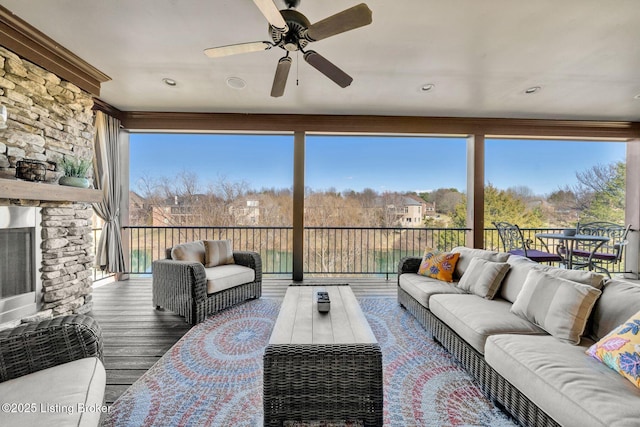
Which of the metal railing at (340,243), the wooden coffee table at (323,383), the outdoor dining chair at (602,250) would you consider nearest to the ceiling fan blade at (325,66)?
→ the wooden coffee table at (323,383)

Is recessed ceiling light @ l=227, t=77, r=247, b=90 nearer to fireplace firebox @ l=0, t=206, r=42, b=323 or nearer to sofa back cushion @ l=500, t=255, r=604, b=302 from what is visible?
fireplace firebox @ l=0, t=206, r=42, b=323

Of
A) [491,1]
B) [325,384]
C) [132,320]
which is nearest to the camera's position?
[325,384]

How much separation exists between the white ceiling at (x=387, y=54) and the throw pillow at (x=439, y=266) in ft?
7.01

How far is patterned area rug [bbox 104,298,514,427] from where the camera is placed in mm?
1557

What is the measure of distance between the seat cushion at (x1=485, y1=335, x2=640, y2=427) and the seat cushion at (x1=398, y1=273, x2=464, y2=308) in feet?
2.98

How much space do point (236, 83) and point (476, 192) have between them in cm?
416

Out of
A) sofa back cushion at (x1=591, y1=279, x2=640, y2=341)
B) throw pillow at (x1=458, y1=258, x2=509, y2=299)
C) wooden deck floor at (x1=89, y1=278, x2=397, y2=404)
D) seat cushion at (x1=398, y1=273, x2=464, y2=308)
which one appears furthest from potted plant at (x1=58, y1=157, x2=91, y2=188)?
sofa back cushion at (x1=591, y1=279, x2=640, y2=341)

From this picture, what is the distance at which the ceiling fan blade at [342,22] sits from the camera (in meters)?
1.63

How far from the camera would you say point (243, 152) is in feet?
19.2

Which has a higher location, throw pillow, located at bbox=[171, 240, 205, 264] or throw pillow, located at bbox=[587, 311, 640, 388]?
throw pillow, located at bbox=[171, 240, 205, 264]

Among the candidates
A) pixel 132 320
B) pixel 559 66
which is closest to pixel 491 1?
pixel 559 66

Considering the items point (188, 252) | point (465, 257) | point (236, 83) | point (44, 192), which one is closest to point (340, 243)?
point (465, 257)

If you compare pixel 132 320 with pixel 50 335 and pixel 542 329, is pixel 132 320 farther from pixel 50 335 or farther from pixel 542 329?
pixel 542 329

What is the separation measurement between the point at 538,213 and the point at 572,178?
38.5 inches
